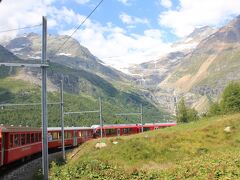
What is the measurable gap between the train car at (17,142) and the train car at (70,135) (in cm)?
830

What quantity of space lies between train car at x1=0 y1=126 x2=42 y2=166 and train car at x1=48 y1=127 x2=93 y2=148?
27.2 ft

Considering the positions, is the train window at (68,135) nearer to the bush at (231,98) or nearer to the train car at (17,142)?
the train car at (17,142)

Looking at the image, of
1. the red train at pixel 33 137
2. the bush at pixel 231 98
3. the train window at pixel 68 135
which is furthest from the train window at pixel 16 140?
the bush at pixel 231 98

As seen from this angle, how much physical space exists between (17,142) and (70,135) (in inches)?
1218

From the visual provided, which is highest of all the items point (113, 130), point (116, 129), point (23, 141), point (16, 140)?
point (116, 129)

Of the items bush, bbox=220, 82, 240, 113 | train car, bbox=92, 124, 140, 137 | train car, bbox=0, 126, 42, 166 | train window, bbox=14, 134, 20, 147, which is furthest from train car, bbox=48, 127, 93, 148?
Answer: bush, bbox=220, 82, 240, 113

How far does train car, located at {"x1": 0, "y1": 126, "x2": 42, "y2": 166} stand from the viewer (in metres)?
37.7

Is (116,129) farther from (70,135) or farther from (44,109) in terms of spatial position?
(44,109)

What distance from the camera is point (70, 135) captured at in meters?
74.1

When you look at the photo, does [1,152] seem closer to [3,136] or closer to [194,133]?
[3,136]

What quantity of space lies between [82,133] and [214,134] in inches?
1588

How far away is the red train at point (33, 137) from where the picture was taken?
38244 mm

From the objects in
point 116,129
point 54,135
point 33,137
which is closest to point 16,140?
point 33,137

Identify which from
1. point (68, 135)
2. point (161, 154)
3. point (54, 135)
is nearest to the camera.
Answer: point (161, 154)
